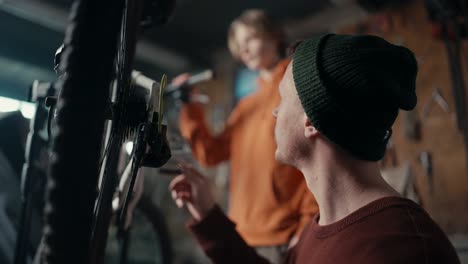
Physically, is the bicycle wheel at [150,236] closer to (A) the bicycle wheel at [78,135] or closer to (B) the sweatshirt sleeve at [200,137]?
(B) the sweatshirt sleeve at [200,137]

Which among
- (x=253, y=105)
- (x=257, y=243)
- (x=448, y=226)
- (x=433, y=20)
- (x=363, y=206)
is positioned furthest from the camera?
(x=433, y=20)

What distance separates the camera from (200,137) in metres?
1.74

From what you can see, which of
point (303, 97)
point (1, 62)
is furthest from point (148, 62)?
point (303, 97)

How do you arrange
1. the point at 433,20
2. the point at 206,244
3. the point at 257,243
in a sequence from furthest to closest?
the point at 433,20, the point at 257,243, the point at 206,244

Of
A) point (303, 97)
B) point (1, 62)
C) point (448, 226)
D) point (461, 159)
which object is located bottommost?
point (448, 226)

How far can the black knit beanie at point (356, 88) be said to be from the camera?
691 mm

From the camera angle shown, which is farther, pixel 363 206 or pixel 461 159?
pixel 461 159

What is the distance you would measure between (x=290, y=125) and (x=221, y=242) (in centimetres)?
32

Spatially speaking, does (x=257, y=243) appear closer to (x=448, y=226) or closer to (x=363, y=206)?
(x=363, y=206)

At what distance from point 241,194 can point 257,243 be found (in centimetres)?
21

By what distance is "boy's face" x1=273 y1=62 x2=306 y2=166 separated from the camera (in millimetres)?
778

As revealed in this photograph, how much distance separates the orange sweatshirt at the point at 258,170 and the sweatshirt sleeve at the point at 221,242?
1.53 feet

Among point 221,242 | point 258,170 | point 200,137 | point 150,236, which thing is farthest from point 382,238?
point 150,236

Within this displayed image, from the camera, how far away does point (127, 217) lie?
3.27ft
